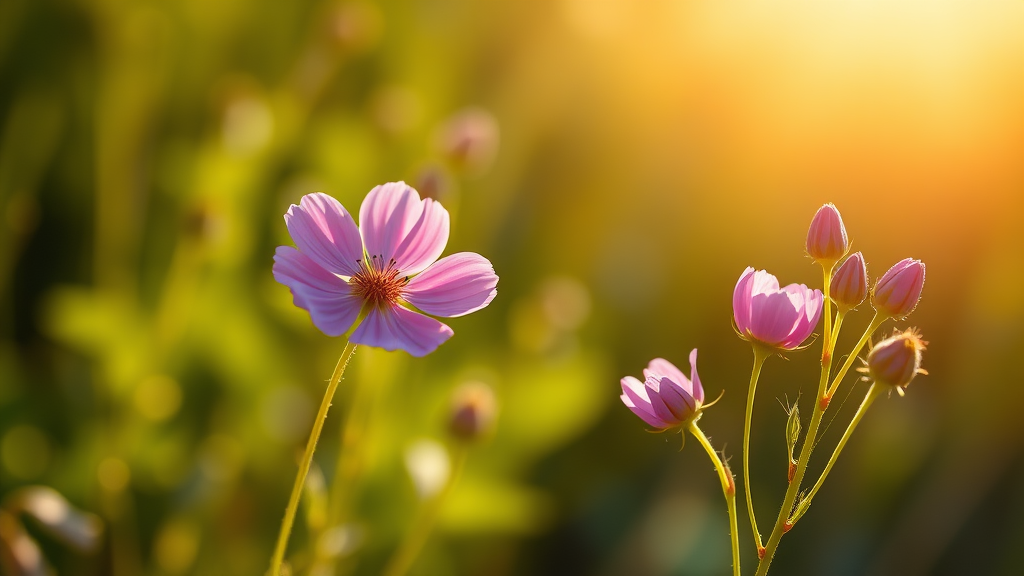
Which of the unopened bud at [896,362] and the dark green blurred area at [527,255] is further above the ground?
the dark green blurred area at [527,255]

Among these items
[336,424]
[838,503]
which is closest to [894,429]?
[838,503]

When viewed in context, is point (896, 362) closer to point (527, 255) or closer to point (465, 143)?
point (465, 143)

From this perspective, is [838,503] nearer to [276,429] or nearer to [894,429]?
[894,429]

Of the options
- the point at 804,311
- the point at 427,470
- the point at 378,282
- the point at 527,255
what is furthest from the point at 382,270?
the point at 527,255

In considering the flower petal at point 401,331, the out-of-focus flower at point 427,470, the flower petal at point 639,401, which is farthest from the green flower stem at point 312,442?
the out-of-focus flower at point 427,470

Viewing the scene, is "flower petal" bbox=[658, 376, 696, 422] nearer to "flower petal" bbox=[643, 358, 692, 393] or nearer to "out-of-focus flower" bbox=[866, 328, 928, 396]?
"flower petal" bbox=[643, 358, 692, 393]

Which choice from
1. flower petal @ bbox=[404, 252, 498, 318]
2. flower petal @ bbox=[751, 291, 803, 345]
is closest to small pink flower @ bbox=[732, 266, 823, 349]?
flower petal @ bbox=[751, 291, 803, 345]

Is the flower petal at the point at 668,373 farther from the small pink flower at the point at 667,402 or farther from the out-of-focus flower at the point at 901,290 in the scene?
the out-of-focus flower at the point at 901,290
